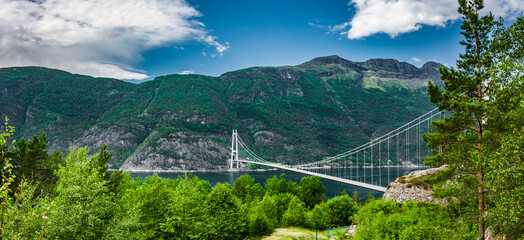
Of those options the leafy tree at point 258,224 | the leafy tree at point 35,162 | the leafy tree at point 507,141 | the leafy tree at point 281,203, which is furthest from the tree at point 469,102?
the leafy tree at point 281,203

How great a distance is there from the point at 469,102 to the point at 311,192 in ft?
145

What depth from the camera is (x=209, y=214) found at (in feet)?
90.9

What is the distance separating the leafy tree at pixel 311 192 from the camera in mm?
55781

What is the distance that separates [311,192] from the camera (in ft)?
184

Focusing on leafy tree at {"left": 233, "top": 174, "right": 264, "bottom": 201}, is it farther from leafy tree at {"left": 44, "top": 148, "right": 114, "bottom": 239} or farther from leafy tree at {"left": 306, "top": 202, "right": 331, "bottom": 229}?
leafy tree at {"left": 44, "top": 148, "right": 114, "bottom": 239}

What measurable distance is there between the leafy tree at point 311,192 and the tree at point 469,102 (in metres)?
41.5

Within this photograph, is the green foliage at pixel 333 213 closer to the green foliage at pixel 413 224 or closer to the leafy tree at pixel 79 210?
the green foliage at pixel 413 224

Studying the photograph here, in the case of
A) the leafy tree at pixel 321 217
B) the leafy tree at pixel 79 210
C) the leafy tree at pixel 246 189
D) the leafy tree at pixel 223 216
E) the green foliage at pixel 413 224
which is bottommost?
the leafy tree at pixel 321 217

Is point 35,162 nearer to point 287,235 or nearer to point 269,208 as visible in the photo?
point 287,235

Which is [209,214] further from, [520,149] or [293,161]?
[293,161]

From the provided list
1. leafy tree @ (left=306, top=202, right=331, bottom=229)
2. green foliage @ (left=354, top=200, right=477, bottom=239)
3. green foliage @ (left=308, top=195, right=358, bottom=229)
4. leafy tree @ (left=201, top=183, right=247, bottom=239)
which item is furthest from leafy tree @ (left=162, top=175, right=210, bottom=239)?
green foliage @ (left=308, top=195, right=358, bottom=229)

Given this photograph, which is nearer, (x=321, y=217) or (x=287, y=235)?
(x=287, y=235)

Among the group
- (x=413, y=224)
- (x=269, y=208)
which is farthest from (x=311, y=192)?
(x=413, y=224)

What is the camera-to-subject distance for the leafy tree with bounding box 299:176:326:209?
5578cm
